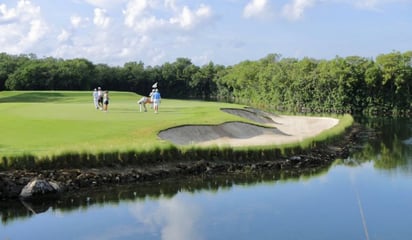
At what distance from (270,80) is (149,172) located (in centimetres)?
8793

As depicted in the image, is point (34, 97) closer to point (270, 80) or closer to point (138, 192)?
point (270, 80)

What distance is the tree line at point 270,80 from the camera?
8838 centimetres

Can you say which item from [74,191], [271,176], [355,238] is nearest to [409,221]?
[355,238]

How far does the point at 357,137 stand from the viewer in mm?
49656

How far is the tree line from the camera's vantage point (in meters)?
88.4

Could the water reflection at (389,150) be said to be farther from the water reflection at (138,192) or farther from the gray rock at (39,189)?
the gray rock at (39,189)

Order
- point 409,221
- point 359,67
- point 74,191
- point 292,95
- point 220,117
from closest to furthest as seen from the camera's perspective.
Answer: point 409,221 < point 74,191 < point 220,117 < point 359,67 < point 292,95

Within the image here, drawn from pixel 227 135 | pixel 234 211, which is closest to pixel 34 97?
pixel 227 135

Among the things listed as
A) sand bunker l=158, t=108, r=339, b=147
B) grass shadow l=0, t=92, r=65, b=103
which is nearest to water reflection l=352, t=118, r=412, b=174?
sand bunker l=158, t=108, r=339, b=147

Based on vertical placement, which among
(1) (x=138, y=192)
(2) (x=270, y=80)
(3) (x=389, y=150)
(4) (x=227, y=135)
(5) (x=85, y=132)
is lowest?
(1) (x=138, y=192)

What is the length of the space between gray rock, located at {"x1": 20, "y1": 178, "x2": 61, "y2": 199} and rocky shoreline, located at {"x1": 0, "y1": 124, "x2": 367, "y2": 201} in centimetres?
22

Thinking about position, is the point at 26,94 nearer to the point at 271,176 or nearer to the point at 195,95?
the point at 271,176

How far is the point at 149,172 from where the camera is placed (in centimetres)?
2677

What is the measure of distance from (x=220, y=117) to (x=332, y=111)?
5455 cm
